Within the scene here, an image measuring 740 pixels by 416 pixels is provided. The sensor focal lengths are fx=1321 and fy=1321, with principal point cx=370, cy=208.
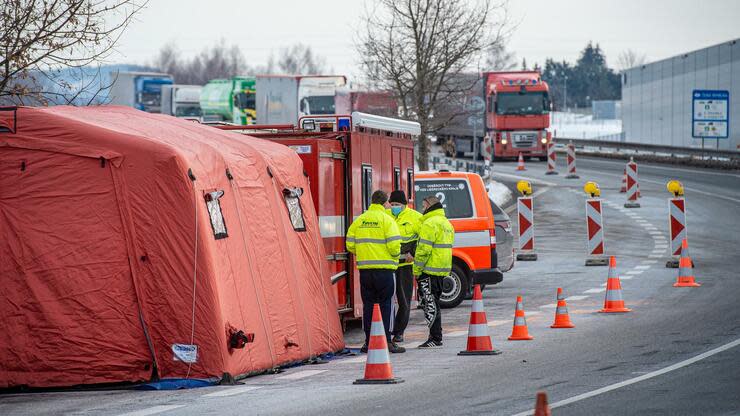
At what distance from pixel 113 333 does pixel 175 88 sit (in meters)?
68.6

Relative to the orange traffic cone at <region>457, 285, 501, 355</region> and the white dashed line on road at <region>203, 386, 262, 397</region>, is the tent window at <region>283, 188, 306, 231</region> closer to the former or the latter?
the orange traffic cone at <region>457, 285, 501, 355</region>

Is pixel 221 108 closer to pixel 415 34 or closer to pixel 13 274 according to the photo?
pixel 415 34

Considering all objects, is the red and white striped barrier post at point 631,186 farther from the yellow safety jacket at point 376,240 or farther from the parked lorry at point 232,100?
the parked lorry at point 232,100

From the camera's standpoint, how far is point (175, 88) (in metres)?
79.9

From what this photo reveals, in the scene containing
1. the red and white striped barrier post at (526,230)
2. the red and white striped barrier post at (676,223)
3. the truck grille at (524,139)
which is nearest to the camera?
the red and white striped barrier post at (676,223)

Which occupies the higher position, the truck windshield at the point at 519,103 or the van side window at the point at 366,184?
the truck windshield at the point at 519,103

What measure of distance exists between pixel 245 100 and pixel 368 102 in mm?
24930

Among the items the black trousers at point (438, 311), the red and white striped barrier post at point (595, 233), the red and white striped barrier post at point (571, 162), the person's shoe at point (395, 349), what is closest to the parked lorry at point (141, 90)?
the red and white striped barrier post at point (571, 162)

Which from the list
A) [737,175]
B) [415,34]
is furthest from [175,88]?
[415,34]

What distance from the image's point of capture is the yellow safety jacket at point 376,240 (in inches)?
598

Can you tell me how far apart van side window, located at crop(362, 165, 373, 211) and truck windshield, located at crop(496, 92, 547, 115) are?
38429 millimetres

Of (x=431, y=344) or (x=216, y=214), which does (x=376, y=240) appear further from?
(x=216, y=214)

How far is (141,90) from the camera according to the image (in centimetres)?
7950

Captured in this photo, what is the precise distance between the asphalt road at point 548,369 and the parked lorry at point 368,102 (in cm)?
1458
